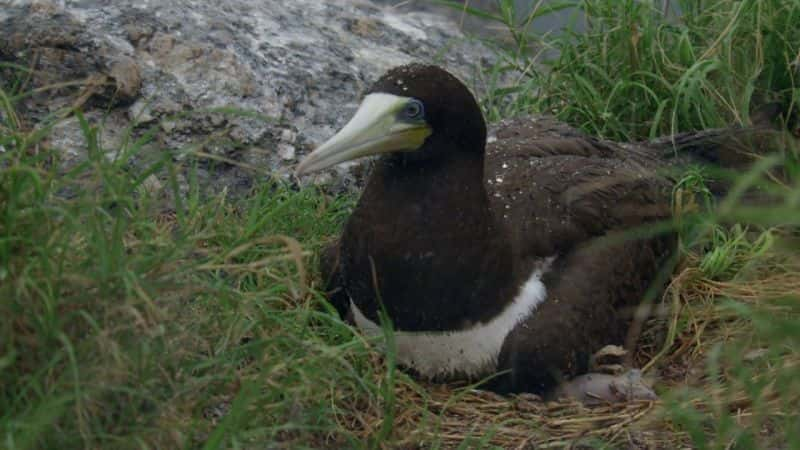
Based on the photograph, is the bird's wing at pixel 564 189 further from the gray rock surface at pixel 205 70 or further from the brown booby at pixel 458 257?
the gray rock surface at pixel 205 70

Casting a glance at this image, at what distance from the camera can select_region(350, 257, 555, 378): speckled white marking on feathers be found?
4188 millimetres

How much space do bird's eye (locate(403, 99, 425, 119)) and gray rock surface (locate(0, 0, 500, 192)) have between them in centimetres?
84

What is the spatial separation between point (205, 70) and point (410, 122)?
5.03 ft

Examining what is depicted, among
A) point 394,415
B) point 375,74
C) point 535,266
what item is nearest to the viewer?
point 394,415

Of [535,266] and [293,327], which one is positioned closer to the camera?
[293,327]

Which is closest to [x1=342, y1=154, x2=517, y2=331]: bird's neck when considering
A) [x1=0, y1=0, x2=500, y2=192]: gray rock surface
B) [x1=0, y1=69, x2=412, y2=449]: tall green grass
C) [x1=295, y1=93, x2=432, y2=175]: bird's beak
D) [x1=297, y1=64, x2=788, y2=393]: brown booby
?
[x1=297, y1=64, x2=788, y2=393]: brown booby

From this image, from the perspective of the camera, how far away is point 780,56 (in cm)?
532

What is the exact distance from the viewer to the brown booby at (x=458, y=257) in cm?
409

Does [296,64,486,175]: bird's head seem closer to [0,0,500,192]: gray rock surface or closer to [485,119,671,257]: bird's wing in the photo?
[485,119,671,257]: bird's wing

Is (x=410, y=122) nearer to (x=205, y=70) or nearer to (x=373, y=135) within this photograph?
(x=373, y=135)

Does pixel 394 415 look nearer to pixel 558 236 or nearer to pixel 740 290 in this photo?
pixel 558 236

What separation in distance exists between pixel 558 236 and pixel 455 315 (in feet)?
1.49

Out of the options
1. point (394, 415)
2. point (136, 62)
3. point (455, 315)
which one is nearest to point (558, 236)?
point (455, 315)

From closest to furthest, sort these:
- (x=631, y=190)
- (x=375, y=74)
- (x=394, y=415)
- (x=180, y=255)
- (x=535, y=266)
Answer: (x=180, y=255) → (x=394, y=415) → (x=535, y=266) → (x=631, y=190) → (x=375, y=74)
